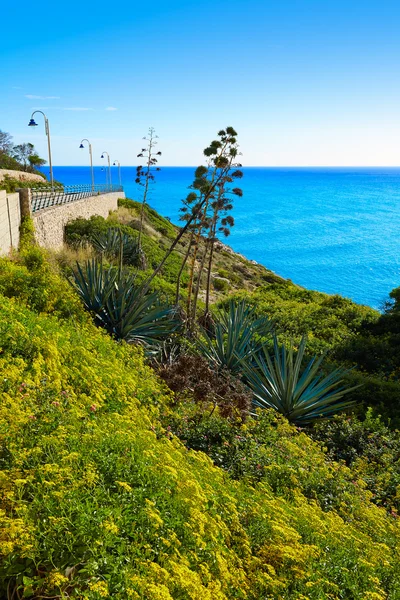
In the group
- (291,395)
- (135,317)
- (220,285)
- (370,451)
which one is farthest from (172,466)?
(220,285)

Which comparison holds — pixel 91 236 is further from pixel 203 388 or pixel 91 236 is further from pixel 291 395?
pixel 203 388

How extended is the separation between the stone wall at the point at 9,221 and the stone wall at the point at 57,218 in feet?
5.21

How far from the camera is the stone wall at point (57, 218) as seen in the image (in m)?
17.3

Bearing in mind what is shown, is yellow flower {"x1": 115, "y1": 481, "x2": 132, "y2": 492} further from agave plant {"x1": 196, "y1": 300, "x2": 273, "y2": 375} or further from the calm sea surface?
the calm sea surface

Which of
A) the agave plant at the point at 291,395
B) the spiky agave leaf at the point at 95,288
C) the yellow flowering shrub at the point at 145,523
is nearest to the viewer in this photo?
the yellow flowering shrub at the point at 145,523

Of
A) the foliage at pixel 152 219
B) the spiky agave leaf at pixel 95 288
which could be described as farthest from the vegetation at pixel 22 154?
the spiky agave leaf at pixel 95 288

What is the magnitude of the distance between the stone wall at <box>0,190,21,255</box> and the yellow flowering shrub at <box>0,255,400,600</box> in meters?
8.92

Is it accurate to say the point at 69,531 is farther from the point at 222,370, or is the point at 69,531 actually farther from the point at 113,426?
the point at 222,370

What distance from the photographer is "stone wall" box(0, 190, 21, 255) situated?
502 inches

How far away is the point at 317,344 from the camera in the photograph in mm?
13227

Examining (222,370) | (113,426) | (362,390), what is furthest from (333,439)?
(113,426)

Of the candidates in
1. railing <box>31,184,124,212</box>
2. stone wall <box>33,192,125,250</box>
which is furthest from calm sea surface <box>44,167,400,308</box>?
railing <box>31,184,124,212</box>

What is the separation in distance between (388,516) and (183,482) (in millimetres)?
2573

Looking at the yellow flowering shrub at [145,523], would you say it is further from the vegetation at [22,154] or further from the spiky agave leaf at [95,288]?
the vegetation at [22,154]
